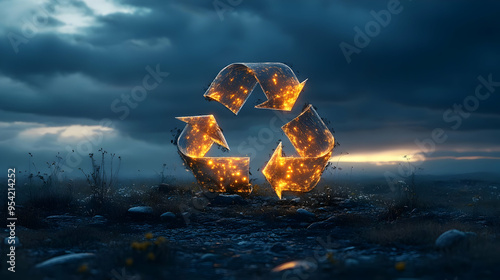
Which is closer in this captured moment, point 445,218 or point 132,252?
point 132,252

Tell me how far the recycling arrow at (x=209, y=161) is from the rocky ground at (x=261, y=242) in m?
0.61

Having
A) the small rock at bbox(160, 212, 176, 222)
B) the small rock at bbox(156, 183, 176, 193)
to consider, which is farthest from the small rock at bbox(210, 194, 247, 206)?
the small rock at bbox(156, 183, 176, 193)

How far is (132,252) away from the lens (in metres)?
5.95

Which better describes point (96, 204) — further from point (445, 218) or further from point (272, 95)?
point (445, 218)

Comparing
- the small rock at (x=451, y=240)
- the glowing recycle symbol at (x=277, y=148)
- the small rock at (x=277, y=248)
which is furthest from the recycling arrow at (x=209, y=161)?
the small rock at (x=451, y=240)

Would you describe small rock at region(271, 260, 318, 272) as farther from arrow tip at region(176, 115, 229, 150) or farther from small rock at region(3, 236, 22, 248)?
arrow tip at region(176, 115, 229, 150)

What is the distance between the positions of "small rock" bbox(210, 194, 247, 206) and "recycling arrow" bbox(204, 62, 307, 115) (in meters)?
2.72

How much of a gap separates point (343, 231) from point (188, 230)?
356 cm

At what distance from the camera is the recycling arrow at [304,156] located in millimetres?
12320

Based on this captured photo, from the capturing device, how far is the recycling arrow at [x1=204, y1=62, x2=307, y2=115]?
39.6 feet

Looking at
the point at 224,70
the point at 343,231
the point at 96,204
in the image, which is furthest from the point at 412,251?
the point at 96,204

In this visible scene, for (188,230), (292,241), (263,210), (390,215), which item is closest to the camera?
(292,241)

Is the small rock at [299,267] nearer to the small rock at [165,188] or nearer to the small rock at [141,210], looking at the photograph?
the small rock at [141,210]

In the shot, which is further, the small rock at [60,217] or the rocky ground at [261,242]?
the small rock at [60,217]
